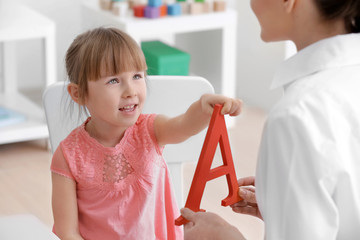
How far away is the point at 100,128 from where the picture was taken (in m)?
1.34

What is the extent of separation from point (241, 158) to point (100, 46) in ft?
5.43

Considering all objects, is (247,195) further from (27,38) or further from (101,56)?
(27,38)

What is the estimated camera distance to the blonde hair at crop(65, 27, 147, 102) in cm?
127

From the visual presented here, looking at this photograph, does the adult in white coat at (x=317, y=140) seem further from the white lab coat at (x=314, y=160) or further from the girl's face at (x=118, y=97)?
the girl's face at (x=118, y=97)

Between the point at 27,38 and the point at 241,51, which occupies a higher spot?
the point at 27,38

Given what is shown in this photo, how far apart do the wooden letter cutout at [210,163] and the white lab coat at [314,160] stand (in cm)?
19

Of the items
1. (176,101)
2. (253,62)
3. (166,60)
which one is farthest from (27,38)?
(176,101)

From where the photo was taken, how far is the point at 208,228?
43.9 inches

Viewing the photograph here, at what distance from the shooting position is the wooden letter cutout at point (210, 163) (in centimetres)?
115

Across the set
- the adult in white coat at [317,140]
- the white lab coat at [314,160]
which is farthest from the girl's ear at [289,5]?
the white lab coat at [314,160]

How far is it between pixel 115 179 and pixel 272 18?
48 cm

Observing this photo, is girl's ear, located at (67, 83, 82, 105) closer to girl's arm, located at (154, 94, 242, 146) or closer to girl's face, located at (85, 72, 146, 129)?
girl's face, located at (85, 72, 146, 129)

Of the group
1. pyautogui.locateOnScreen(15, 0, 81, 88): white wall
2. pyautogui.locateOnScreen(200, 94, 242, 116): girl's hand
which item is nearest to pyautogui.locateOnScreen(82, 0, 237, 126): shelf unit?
pyautogui.locateOnScreen(15, 0, 81, 88): white wall

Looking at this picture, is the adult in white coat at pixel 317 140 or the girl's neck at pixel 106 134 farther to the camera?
the girl's neck at pixel 106 134
